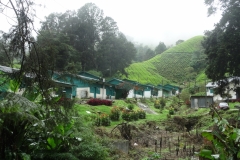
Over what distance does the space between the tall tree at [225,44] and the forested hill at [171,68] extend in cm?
4656

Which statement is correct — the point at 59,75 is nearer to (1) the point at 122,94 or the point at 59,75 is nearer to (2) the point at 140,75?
(1) the point at 122,94

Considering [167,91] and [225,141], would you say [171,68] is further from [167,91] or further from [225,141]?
[225,141]

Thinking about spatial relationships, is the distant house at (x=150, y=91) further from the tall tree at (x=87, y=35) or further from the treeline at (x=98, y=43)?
the tall tree at (x=87, y=35)

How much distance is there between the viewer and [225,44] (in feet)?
54.4

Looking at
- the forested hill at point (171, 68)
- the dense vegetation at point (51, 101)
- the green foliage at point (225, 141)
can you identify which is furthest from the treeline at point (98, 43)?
the green foliage at point (225, 141)

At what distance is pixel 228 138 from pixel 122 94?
3404 centimetres

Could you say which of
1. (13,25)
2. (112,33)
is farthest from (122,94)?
(13,25)

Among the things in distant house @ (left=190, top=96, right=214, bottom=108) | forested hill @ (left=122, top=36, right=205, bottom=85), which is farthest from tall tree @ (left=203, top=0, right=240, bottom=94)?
forested hill @ (left=122, top=36, right=205, bottom=85)

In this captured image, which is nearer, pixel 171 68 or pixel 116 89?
pixel 116 89

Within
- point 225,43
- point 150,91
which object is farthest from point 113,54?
point 225,43

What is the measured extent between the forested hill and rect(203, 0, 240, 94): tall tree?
153ft

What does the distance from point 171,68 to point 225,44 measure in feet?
230

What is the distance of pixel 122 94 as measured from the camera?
40125 millimetres

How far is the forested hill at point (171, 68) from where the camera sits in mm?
71312
